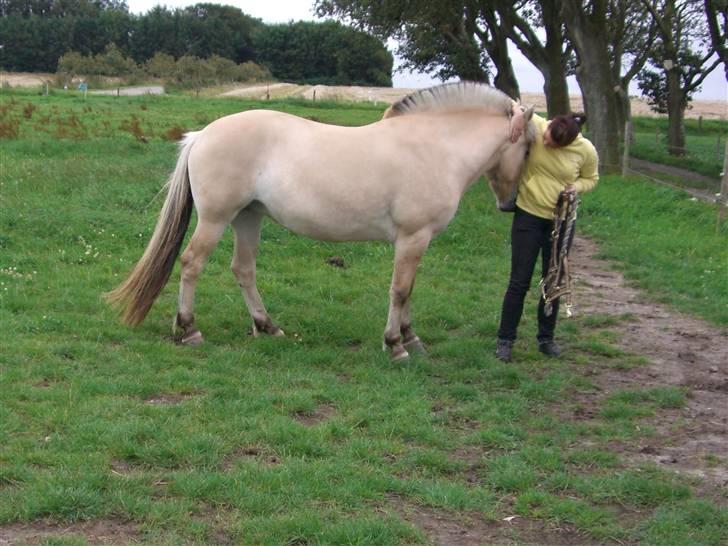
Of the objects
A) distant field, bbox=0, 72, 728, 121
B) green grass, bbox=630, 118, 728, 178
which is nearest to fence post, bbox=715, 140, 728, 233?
green grass, bbox=630, 118, 728, 178

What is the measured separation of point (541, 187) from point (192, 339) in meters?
3.07

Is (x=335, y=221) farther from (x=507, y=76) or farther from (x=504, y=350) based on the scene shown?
(x=507, y=76)

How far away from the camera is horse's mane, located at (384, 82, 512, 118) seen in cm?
680

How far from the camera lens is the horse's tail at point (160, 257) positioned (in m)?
6.84

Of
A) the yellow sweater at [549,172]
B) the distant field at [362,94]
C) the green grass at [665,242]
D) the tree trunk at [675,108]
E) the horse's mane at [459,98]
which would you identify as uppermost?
the distant field at [362,94]

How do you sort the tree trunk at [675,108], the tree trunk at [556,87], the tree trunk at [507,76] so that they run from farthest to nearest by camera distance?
the tree trunk at [507,76] < the tree trunk at [675,108] < the tree trunk at [556,87]

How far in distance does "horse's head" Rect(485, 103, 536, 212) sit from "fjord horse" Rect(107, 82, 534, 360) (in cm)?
1

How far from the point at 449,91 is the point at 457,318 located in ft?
7.52

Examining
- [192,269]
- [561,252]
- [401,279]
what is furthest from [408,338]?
[192,269]

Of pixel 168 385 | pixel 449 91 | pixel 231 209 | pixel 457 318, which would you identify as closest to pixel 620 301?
pixel 457 318

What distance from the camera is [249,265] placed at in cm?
721

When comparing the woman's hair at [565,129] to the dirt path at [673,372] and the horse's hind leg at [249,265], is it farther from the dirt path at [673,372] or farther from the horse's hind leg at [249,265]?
the horse's hind leg at [249,265]

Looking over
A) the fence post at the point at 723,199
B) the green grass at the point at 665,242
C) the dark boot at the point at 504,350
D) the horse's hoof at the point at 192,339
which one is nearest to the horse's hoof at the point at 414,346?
the dark boot at the point at 504,350

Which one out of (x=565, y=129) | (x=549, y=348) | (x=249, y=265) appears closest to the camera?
(x=565, y=129)
